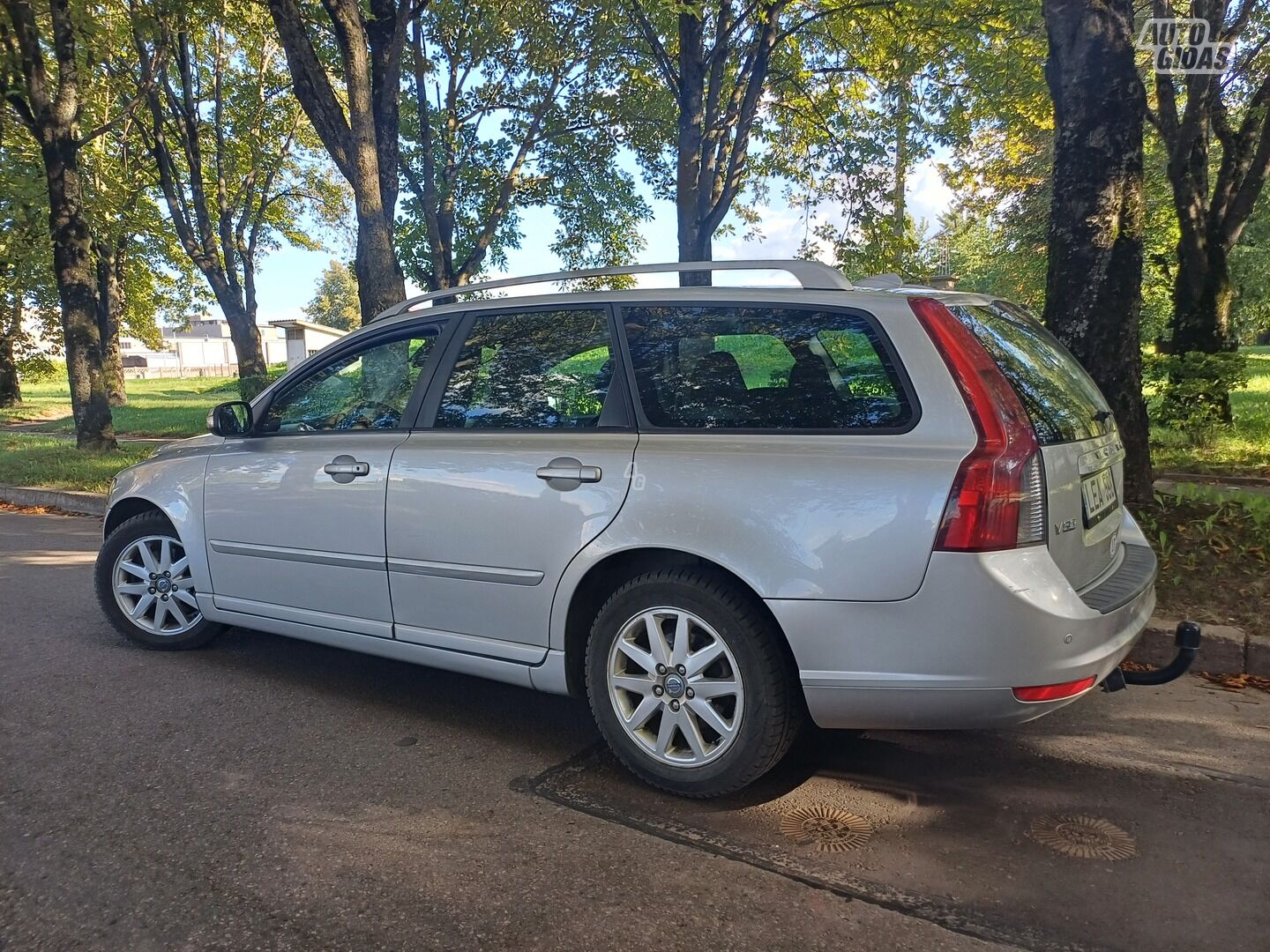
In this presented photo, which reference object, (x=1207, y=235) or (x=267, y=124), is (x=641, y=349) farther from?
(x=267, y=124)

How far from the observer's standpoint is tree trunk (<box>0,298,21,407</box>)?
1037 inches

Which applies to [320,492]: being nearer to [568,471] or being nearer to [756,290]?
[568,471]

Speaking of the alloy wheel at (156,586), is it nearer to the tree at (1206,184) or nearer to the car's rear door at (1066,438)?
the car's rear door at (1066,438)

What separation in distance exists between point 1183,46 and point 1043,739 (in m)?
11.5

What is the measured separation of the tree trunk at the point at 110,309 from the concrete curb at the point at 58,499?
687 inches

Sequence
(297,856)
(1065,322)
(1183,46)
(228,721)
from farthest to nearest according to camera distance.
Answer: (1183,46)
(1065,322)
(228,721)
(297,856)

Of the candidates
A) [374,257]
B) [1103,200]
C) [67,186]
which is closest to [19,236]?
[67,186]

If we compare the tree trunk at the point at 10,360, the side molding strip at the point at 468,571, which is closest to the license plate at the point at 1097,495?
the side molding strip at the point at 468,571

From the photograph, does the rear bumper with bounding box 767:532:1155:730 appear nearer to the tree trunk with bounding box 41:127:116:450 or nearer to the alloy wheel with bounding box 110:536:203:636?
the alloy wheel with bounding box 110:536:203:636

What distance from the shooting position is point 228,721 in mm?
3814

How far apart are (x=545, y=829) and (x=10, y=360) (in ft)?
102

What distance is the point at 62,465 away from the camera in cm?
1170

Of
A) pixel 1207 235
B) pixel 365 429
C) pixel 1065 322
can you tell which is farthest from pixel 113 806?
pixel 1207 235

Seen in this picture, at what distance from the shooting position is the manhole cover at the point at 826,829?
2.79m
